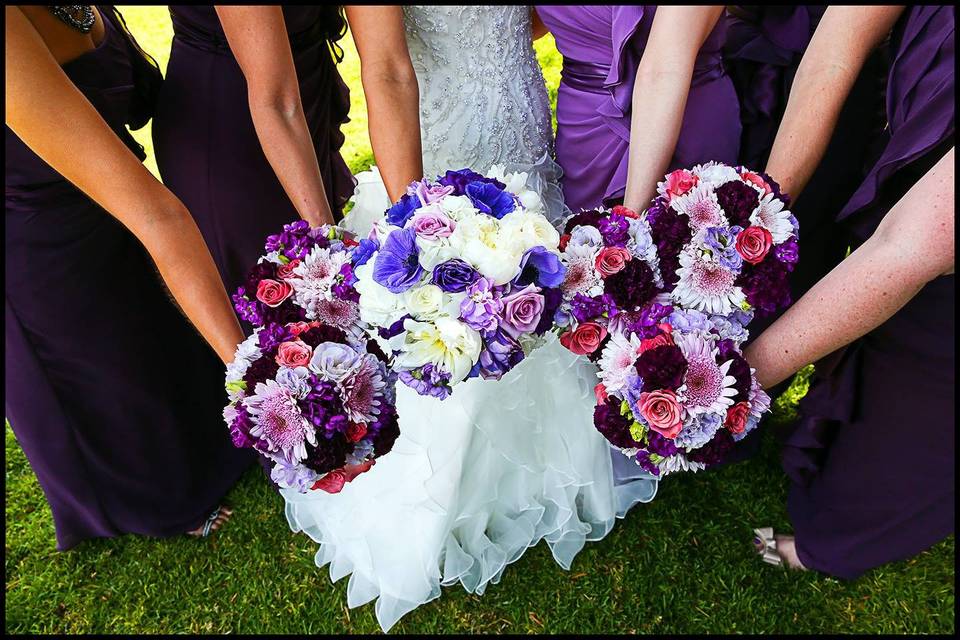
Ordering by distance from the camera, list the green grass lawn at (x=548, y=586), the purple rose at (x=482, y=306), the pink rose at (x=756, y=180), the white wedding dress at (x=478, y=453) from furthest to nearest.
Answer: the green grass lawn at (x=548, y=586) → the white wedding dress at (x=478, y=453) → the pink rose at (x=756, y=180) → the purple rose at (x=482, y=306)

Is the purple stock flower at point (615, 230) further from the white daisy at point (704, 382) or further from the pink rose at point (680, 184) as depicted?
the white daisy at point (704, 382)

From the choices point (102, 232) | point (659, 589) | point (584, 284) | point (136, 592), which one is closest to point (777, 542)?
point (659, 589)

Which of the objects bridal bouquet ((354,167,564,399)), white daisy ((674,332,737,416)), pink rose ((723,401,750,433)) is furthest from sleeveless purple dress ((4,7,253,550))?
pink rose ((723,401,750,433))

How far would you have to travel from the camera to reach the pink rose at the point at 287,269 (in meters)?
1.49

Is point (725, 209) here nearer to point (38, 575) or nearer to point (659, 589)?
point (659, 589)

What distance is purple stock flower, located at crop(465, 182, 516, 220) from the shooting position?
134 centimetres

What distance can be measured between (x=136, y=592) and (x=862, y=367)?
259cm

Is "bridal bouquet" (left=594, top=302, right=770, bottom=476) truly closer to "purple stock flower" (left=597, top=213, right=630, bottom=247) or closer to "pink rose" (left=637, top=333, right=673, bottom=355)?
"pink rose" (left=637, top=333, right=673, bottom=355)

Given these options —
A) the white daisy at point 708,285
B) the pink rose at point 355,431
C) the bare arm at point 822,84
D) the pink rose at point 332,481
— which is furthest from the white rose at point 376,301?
the bare arm at point 822,84

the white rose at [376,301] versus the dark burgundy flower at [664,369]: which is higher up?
the white rose at [376,301]

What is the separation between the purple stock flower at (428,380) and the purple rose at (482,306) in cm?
12

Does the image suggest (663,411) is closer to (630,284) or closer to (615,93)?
(630,284)

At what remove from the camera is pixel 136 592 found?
246cm

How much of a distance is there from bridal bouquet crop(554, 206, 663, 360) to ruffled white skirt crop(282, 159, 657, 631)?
58cm
